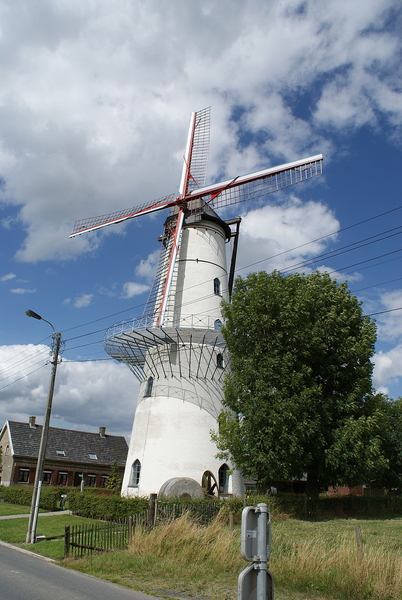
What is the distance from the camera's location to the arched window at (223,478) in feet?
75.9

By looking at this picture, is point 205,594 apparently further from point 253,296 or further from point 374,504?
point 374,504

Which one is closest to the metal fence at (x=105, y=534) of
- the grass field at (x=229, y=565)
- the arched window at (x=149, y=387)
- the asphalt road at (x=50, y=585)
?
the grass field at (x=229, y=565)

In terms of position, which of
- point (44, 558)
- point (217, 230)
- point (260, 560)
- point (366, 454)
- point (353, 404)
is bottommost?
point (44, 558)

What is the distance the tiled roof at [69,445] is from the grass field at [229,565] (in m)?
33.8

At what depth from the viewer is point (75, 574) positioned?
35.5 ft

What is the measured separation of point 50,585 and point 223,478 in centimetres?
1515

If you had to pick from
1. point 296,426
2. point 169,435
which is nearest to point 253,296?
point 296,426

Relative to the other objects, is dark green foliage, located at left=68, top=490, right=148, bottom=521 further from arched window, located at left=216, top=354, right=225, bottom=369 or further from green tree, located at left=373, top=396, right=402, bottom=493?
green tree, located at left=373, top=396, right=402, bottom=493

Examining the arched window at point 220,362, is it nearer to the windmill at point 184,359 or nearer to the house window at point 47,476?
the windmill at point 184,359

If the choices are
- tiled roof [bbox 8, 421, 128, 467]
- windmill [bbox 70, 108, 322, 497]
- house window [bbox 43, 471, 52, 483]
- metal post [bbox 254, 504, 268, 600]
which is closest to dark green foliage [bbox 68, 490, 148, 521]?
windmill [bbox 70, 108, 322, 497]

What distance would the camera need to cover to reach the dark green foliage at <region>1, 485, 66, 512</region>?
25.5 m

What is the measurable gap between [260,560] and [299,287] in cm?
1862

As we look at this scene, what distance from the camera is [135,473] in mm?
23656

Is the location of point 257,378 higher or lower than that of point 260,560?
higher
